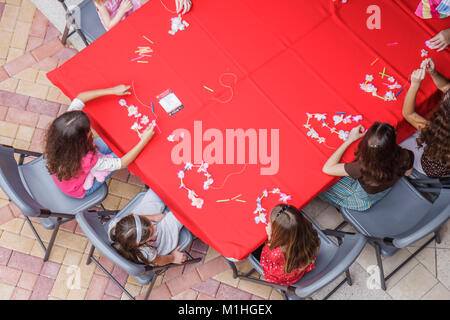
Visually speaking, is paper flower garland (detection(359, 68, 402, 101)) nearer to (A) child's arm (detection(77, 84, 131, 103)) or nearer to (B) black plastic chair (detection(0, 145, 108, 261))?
(A) child's arm (detection(77, 84, 131, 103))

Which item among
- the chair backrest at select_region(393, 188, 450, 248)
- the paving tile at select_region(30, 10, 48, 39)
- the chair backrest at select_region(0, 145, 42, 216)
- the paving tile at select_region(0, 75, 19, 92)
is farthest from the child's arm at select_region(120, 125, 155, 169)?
the paving tile at select_region(30, 10, 48, 39)

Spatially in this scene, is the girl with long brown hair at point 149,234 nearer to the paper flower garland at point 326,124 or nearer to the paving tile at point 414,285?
the paper flower garland at point 326,124

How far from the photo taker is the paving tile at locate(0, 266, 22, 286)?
318cm

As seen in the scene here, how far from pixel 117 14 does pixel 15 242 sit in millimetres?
2017

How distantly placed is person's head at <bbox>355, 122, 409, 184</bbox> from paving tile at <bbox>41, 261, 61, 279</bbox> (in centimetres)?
249

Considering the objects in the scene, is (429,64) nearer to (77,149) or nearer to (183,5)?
(183,5)

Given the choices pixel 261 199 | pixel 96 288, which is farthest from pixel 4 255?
pixel 261 199

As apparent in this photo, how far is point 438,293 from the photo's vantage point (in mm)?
3133

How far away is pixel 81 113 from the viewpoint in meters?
2.35

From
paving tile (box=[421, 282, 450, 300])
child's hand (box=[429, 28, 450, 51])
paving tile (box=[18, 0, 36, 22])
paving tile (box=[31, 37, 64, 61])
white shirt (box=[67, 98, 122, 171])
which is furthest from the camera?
paving tile (box=[18, 0, 36, 22])

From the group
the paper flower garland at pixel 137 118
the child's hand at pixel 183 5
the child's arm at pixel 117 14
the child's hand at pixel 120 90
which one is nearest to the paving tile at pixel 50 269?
the paper flower garland at pixel 137 118

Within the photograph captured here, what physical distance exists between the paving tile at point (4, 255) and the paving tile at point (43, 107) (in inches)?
47.6

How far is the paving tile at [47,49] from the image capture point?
3718 millimetres
